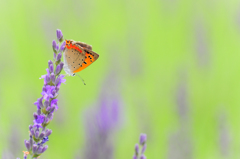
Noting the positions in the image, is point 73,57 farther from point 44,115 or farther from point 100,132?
point 100,132

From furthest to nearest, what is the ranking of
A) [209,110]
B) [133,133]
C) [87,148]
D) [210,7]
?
1. [210,7]
2. [209,110]
3. [133,133]
4. [87,148]

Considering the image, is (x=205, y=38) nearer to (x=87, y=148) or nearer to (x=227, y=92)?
(x=227, y=92)

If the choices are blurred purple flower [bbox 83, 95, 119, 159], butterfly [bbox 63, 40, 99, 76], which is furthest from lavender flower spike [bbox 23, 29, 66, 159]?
blurred purple flower [bbox 83, 95, 119, 159]

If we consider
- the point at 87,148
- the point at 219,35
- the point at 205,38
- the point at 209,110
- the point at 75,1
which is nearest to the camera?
the point at 87,148

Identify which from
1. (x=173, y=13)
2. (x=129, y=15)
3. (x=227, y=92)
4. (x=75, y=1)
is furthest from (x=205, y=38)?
(x=75, y=1)

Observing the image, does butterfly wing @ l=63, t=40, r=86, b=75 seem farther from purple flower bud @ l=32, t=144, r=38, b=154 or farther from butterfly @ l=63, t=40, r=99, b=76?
purple flower bud @ l=32, t=144, r=38, b=154

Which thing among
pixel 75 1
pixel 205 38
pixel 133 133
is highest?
pixel 75 1

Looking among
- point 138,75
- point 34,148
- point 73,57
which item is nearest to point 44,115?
point 34,148
